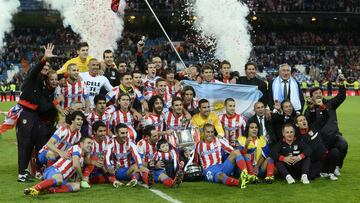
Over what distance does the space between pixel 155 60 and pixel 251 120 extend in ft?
8.36

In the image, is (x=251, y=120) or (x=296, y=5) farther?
(x=296, y=5)

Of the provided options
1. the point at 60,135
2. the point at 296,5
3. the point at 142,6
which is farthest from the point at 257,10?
the point at 60,135

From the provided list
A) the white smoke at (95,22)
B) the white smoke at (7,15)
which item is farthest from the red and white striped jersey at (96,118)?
the white smoke at (7,15)

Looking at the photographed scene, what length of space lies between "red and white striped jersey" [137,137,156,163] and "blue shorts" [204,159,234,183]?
856mm

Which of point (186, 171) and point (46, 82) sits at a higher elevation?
point (46, 82)

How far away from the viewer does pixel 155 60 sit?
11.2m

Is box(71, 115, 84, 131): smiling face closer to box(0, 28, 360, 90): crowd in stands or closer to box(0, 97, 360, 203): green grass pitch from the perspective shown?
box(0, 97, 360, 203): green grass pitch

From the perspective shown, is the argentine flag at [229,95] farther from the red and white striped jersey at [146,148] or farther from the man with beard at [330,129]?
the red and white striped jersey at [146,148]

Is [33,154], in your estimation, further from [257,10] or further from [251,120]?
[257,10]

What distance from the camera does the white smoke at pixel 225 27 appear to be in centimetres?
2592

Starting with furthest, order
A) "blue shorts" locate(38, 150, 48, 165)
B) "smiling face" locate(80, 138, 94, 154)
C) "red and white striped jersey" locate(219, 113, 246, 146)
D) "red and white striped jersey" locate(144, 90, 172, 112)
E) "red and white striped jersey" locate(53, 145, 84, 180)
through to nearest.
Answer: "red and white striped jersey" locate(144, 90, 172, 112)
"red and white striped jersey" locate(219, 113, 246, 146)
"blue shorts" locate(38, 150, 48, 165)
"smiling face" locate(80, 138, 94, 154)
"red and white striped jersey" locate(53, 145, 84, 180)

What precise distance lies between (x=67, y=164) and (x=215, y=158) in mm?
2196

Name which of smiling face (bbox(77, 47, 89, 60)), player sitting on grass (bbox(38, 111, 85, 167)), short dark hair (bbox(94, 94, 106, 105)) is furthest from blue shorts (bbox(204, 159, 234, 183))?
smiling face (bbox(77, 47, 89, 60))

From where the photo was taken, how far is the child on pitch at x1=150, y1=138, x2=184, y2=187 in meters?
8.89
